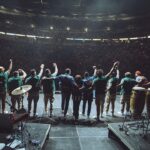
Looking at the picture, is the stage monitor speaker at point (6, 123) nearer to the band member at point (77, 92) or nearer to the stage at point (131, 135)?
the stage at point (131, 135)

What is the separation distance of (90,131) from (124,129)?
1.50 metres

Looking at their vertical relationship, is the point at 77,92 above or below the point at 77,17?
below

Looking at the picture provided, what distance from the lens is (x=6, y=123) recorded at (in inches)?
278

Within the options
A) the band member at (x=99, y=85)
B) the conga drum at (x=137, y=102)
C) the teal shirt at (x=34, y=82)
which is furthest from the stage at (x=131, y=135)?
the teal shirt at (x=34, y=82)

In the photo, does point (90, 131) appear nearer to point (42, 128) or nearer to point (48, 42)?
point (42, 128)

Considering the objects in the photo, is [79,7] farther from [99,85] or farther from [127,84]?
[99,85]

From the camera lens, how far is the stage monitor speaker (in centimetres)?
703

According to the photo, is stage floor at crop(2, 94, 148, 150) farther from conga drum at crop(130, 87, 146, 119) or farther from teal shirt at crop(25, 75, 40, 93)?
teal shirt at crop(25, 75, 40, 93)

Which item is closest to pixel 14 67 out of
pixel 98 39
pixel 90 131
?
Answer: pixel 98 39

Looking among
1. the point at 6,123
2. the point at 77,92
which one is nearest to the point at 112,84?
the point at 77,92

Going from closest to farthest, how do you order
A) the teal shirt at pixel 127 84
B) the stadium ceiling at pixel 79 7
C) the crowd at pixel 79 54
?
1. the teal shirt at pixel 127 84
2. the crowd at pixel 79 54
3. the stadium ceiling at pixel 79 7

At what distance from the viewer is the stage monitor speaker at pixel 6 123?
7028 millimetres

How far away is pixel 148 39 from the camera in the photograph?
21844mm

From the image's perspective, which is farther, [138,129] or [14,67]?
[14,67]
